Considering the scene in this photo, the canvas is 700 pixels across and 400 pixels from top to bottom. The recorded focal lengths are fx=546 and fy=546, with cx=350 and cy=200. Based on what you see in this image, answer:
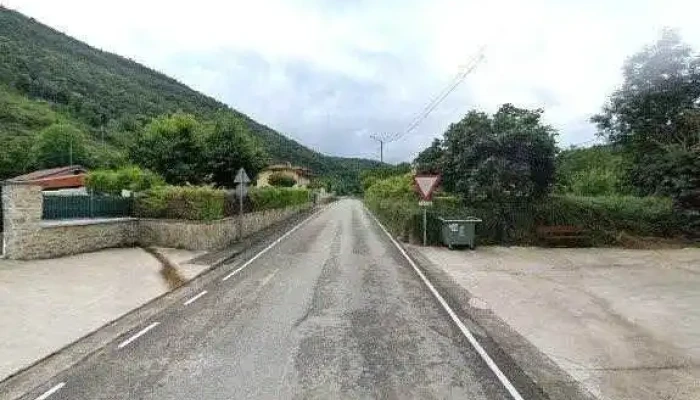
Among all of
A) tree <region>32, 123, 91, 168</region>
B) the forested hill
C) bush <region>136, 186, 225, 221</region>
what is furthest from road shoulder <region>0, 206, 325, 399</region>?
the forested hill

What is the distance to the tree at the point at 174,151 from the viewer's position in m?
36.0

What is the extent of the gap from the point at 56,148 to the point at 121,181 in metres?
43.7

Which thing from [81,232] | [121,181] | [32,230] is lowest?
[81,232]

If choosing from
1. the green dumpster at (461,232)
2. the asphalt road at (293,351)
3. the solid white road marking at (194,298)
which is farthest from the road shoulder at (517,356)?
the green dumpster at (461,232)

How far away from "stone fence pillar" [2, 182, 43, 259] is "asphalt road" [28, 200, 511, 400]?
6732 millimetres

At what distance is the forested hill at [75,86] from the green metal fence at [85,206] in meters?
55.6

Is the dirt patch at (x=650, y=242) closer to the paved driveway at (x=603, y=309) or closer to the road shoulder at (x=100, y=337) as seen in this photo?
the paved driveway at (x=603, y=309)

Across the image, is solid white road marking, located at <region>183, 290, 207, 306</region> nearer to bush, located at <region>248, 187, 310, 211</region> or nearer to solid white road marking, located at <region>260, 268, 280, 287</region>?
solid white road marking, located at <region>260, 268, 280, 287</region>

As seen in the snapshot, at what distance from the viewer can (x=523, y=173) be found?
71.5ft

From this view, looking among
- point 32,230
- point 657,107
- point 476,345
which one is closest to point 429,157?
point 657,107

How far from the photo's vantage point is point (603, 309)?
34.8 ft

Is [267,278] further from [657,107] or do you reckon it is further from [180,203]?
[657,107]

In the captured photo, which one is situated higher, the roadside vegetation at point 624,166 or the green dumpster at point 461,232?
the roadside vegetation at point 624,166

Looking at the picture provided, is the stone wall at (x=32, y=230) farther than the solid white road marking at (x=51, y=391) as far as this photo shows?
Yes
